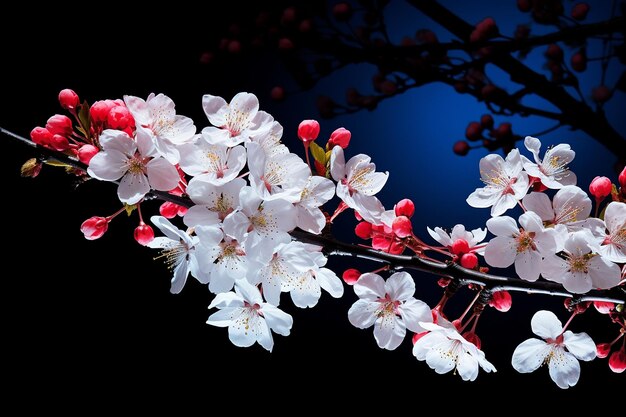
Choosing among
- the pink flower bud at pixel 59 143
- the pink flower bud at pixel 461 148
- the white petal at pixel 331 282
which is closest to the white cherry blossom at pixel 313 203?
the white petal at pixel 331 282

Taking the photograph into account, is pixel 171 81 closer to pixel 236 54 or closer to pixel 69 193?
pixel 236 54

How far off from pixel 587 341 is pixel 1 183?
1.43 meters

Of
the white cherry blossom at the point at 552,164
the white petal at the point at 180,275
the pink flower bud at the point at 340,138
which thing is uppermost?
the pink flower bud at the point at 340,138

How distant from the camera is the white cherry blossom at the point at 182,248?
80cm

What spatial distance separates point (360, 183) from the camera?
930 mm

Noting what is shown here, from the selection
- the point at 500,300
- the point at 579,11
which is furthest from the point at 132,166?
the point at 579,11

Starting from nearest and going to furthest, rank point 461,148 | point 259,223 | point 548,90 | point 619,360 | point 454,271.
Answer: point 259,223 < point 454,271 < point 619,360 < point 461,148 < point 548,90

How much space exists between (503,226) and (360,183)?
0.21m

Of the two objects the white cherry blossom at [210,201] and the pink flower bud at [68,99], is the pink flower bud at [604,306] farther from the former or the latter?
the pink flower bud at [68,99]

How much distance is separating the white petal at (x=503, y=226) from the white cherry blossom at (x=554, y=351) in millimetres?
153

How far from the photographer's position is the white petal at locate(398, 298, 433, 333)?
0.90m

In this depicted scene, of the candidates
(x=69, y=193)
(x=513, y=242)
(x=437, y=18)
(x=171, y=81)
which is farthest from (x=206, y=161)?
(x=437, y=18)

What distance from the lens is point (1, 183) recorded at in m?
1.65

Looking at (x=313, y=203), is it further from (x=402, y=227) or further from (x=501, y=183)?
(x=501, y=183)
